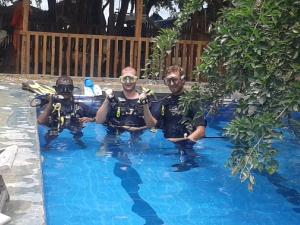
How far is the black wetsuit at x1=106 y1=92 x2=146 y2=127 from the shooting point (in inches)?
276

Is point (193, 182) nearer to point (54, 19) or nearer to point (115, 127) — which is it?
point (115, 127)

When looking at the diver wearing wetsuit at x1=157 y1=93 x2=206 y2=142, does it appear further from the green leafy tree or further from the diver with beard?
the green leafy tree

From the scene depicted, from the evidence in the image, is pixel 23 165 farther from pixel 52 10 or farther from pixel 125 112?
pixel 52 10

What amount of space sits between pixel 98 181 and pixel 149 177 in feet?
1.96

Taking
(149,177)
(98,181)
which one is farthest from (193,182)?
(98,181)

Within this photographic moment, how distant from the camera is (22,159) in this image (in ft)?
14.4

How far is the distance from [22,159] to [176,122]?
9.77 feet

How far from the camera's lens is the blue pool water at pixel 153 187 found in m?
5.04

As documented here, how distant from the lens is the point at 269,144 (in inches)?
148

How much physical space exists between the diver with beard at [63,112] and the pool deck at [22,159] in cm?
23

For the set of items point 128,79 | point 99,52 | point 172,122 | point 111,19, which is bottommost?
point 172,122

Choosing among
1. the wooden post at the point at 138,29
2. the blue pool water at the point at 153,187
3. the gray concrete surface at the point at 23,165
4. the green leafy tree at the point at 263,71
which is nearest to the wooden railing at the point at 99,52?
the wooden post at the point at 138,29

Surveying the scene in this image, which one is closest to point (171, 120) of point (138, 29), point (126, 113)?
point (126, 113)

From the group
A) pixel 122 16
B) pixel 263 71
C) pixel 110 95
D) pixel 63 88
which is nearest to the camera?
pixel 263 71
